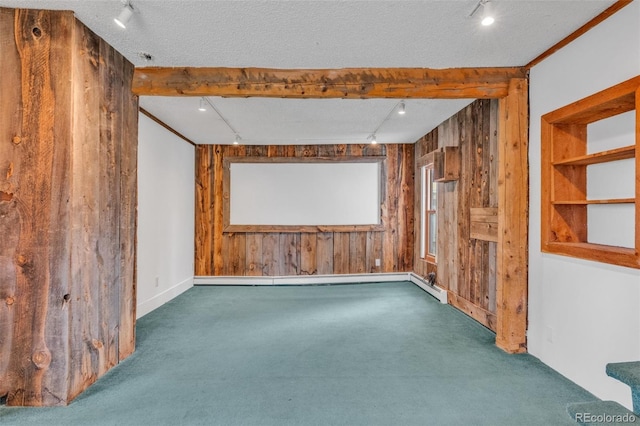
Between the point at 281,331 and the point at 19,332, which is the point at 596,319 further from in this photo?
the point at 19,332

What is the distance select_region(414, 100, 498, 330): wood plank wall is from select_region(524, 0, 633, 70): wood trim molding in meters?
0.62

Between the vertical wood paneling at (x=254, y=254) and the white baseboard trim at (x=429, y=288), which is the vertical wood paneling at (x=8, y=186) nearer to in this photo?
the vertical wood paneling at (x=254, y=254)

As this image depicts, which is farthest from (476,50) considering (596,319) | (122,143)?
(122,143)

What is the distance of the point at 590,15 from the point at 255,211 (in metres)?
4.64

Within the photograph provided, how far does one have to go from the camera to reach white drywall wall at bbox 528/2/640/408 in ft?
5.87

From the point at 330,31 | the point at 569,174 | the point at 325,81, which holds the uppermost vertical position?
the point at 330,31

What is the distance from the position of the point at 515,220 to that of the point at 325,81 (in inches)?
80.7

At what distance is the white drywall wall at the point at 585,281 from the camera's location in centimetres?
179

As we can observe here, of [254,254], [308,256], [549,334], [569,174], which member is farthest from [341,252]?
[569,174]

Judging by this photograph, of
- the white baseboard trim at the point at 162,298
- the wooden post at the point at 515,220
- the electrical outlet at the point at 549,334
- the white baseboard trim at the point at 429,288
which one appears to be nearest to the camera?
the electrical outlet at the point at 549,334

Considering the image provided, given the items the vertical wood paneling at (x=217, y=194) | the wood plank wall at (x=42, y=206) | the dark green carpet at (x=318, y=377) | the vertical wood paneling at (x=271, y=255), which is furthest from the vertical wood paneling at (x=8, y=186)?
the vertical wood paneling at (x=271, y=255)

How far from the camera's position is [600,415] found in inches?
50.2

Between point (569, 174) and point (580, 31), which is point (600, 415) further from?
point (580, 31)

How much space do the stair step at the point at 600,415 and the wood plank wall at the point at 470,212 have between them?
6.02ft
